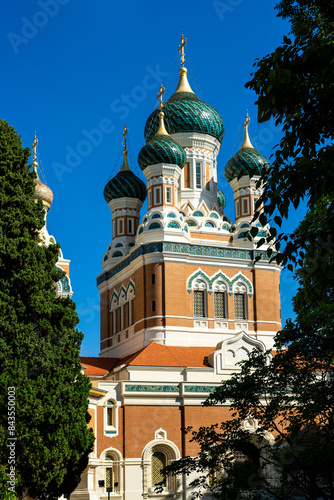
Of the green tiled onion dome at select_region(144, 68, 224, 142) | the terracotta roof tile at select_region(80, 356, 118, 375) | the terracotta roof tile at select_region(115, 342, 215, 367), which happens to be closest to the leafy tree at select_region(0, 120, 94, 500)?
the terracotta roof tile at select_region(115, 342, 215, 367)

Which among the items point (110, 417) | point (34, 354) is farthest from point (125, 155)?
point (34, 354)

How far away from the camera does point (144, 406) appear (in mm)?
27938

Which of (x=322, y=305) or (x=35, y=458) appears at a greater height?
(x=322, y=305)

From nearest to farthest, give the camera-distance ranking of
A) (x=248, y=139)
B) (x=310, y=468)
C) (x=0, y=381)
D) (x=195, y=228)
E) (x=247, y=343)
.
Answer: (x=310, y=468) < (x=0, y=381) < (x=247, y=343) < (x=195, y=228) < (x=248, y=139)

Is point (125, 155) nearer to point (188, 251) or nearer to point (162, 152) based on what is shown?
point (162, 152)

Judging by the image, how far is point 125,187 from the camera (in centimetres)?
3562

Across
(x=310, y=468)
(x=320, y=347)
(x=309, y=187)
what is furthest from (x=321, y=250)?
(x=320, y=347)

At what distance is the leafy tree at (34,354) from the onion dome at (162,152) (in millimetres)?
14162

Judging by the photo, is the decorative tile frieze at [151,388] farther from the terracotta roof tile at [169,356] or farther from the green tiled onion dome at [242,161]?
the green tiled onion dome at [242,161]

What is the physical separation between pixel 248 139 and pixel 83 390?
66.7 ft

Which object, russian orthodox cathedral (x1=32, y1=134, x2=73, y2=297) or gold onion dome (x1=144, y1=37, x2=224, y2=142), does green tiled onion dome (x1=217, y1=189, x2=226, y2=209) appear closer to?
gold onion dome (x1=144, y1=37, x2=224, y2=142)

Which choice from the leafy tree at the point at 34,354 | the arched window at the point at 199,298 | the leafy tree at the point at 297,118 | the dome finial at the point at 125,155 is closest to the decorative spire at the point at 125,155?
the dome finial at the point at 125,155

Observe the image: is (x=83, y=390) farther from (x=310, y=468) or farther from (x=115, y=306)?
(x=115, y=306)

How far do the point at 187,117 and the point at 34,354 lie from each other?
2040 cm
